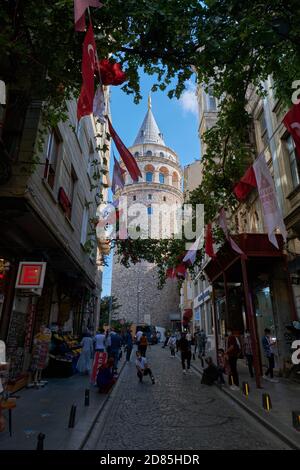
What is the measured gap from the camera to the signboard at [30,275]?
8666 millimetres

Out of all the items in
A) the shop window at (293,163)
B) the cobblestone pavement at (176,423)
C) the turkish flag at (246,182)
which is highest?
the shop window at (293,163)

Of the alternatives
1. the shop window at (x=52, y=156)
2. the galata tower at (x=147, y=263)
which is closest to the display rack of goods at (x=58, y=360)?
the shop window at (x=52, y=156)

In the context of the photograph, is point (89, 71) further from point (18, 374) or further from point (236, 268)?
point (236, 268)

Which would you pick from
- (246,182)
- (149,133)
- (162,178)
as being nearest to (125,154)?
(246,182)

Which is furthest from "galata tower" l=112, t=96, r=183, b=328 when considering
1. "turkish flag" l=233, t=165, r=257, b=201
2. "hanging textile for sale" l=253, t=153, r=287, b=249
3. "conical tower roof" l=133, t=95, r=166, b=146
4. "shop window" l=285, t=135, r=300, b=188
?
"hanging textile for sale" l=253, t=153, r=287, b=249

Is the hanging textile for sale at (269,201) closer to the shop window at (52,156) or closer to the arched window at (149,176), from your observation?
the shop window at (52,156)

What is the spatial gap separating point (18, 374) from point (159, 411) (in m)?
4.71

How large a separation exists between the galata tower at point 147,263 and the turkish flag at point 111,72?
42.9 meters

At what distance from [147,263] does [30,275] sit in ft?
146

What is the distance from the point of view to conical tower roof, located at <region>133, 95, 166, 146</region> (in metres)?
61.0

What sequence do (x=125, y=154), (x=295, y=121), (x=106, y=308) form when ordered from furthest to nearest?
(x=106, y=308) < (x=125, y=154) < (x=295, y=121)

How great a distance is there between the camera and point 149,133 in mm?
62281

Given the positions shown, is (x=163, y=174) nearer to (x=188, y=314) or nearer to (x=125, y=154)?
(x=188, y=314)

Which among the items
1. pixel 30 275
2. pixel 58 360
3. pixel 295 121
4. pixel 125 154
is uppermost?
pixel 295 121
